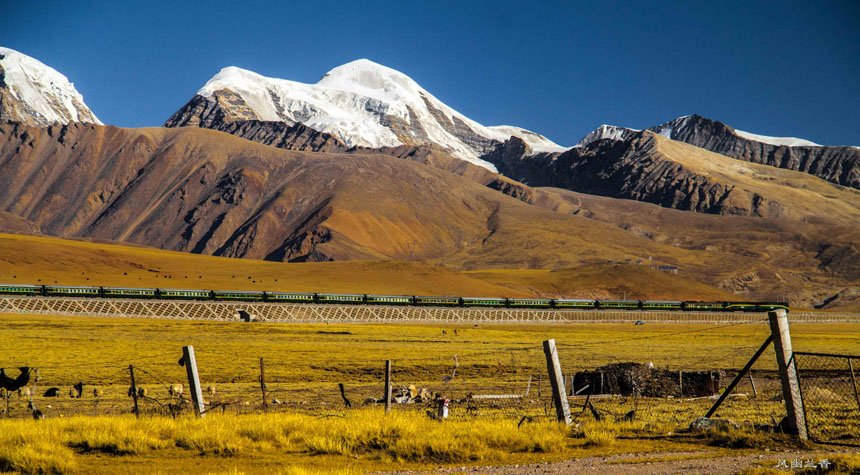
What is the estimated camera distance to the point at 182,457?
576 inches

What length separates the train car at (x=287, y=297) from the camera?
7881cm

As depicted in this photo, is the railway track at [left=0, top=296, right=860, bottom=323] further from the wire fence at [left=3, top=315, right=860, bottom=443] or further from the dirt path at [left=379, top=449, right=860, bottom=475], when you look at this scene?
the dirt path at [left=379, top=449, right=860, bottom=475]

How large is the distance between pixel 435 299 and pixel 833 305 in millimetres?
139348

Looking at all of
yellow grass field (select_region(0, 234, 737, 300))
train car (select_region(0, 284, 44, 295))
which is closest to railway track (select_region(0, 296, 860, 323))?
train car (select_region(0, 284, 44, 295))

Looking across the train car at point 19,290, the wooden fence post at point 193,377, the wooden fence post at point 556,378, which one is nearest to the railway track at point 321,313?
the train car at point 19,290

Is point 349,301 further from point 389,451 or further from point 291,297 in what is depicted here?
point 389,451

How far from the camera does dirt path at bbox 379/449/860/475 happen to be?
13.0 metres

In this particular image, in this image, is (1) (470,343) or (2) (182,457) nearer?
(2) (182,457)

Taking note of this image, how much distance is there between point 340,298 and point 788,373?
2737 inches

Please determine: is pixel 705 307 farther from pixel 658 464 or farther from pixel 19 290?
pixel 658 464

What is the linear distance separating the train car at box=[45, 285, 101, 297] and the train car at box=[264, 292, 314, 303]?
17.1 m

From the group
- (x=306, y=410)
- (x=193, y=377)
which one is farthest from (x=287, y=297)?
(x=193, y=377)

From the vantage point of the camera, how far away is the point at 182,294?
78.9m

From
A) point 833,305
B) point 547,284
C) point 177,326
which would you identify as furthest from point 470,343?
point 833,305
